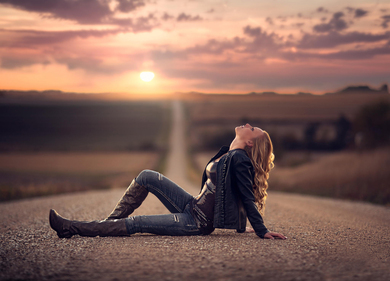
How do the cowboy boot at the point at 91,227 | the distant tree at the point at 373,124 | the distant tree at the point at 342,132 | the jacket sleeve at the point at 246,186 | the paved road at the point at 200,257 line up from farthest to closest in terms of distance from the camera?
the distant tree at the point at 373,124
the distant tree at the point at 342,132
the cowboy boot at the point at 91,227
the jacket sleeve at the point at 246,186
the paved road at the point at 200,257

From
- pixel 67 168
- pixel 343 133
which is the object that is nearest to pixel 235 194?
pixel 67 168

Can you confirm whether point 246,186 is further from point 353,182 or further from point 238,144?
point 353,182

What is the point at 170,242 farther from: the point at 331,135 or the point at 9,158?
the point at 331,135

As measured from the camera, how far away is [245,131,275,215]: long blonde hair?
16.2 feet

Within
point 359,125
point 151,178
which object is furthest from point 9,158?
point 359,125

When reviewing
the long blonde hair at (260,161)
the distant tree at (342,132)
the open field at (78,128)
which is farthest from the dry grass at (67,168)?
the distant tree at (342,132)

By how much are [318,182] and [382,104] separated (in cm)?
4162

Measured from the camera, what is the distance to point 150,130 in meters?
81.3

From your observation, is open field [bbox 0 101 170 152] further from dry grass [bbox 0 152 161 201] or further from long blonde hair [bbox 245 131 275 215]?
long blonde hair [bbox 245 131 275 215]

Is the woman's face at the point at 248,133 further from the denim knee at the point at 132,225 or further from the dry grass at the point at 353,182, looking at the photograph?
the dry grass at the point at 353,182

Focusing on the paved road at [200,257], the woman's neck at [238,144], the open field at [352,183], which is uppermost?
the woman's neck at [238,144]

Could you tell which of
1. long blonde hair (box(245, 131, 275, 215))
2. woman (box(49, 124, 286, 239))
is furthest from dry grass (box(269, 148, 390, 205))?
woman (box(49, 124, 286, 239))

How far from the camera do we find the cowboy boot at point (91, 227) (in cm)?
488

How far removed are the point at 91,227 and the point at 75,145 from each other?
188ft
